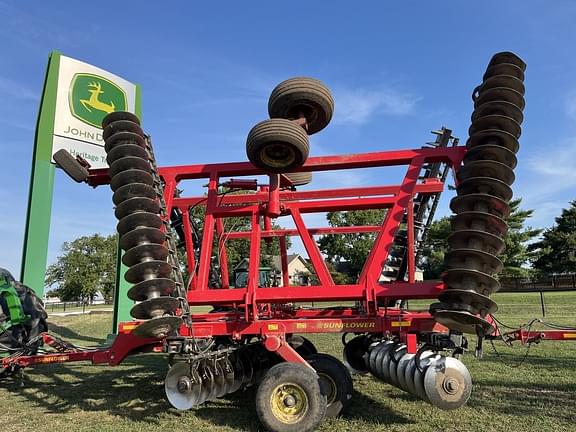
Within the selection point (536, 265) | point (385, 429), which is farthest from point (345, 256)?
point (385, 429)

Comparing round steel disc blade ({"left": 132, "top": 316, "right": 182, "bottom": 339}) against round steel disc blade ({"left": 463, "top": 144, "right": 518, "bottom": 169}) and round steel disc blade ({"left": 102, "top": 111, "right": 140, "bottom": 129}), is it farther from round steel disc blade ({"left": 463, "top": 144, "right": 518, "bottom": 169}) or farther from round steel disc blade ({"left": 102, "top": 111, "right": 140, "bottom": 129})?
round steel disc blade ({"left": 463, "top": 144, "right": 518, "bottom": 169})

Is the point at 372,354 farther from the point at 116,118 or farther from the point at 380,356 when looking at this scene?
the point at 116,118

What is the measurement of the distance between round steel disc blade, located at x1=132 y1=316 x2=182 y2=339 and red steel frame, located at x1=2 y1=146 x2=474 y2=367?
48cm

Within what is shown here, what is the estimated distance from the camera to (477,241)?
4.30m

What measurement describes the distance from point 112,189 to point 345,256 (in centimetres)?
4364

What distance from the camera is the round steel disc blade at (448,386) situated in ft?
14.7

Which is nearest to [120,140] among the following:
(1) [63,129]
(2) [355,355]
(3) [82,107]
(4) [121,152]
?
(4) [121,152]

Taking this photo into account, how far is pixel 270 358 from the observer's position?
243 inches

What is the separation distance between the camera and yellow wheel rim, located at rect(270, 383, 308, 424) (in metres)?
4.63

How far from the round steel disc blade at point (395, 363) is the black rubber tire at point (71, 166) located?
4310 millimetres

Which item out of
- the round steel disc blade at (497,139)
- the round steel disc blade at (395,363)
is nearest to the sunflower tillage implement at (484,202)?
the round steel disc blade at (497,139)

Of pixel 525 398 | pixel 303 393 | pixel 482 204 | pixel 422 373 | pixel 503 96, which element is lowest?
pixel 525 398

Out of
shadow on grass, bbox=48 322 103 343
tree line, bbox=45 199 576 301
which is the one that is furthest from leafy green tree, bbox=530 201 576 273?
shadow on grass, bbox=48 322 103 343

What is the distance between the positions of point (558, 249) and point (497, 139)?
51548 mm
